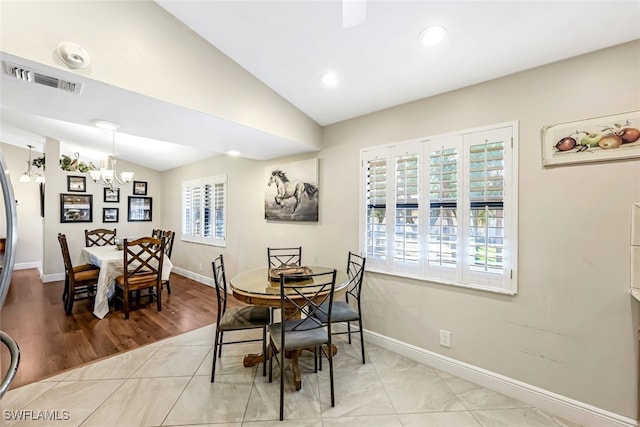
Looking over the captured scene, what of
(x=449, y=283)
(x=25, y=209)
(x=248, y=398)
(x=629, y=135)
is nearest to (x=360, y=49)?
(x=629, y=135)

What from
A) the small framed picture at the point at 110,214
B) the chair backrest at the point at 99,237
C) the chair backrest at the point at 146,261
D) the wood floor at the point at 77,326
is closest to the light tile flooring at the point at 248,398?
the wood floor at the point at 77,326

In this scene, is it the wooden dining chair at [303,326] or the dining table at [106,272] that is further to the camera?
the dining table at [106,272]

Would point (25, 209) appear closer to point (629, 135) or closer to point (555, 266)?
point (555, 266)

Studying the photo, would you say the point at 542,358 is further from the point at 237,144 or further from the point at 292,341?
the point at 237,144

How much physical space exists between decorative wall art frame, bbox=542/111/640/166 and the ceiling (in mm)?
477

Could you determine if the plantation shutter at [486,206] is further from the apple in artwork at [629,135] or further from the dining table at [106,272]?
the dining table at [106,272]

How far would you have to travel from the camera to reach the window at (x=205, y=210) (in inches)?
→ 187

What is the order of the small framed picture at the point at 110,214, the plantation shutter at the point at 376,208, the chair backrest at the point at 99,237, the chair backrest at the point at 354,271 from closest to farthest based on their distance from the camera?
the plantation shutter at the point at 376,208 → the chair backrest at the point at 354,271 → the chair backrest at the point at 99,237 → the small framed picture at the point at 110,214

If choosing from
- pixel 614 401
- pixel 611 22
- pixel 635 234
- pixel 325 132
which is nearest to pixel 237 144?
pixel 325 132

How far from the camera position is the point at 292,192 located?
11.3 feet

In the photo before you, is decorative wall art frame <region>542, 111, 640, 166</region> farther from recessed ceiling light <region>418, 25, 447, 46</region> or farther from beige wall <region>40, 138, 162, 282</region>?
beige wall <region>40, 138, 162, 282</region>

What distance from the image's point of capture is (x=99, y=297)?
3.44 m

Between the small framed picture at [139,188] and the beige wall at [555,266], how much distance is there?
20.5 ft

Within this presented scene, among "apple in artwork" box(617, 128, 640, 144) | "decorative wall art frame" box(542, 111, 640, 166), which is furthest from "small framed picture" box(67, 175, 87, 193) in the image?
"apple in artwork" box(617, 128, 640, 144)
